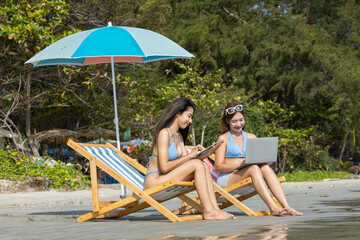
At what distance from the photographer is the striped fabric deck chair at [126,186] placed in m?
5.85

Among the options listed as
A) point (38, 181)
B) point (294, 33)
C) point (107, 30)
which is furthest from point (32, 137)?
point (294, 33)

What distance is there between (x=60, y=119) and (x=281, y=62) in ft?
23.7

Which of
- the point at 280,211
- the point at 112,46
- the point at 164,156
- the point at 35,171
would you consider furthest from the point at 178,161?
the point at 35,171

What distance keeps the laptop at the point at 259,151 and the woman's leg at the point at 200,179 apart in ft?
1.95

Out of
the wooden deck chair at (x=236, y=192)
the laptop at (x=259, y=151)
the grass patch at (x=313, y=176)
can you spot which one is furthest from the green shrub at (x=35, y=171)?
the laptop at (x=259, y=151)

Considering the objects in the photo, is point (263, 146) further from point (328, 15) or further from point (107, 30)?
point (328, 15)

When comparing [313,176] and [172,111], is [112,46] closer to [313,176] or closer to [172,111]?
[172,111]

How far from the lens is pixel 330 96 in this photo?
18453 millimetres

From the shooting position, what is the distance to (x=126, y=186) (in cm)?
602

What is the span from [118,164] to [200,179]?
116 cm

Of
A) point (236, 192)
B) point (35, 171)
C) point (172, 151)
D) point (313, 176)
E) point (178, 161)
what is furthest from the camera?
point (313, 176)

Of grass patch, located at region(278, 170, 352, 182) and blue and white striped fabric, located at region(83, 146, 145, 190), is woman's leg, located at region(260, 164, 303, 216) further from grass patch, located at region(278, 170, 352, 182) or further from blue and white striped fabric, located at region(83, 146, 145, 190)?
grass patch, located at region(278, 170, 352, 182)

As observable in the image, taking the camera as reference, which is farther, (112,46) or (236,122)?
(112,46)

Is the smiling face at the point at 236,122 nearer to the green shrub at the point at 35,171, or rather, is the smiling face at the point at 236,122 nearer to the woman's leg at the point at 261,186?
the woman's leg at the point at 261,186
